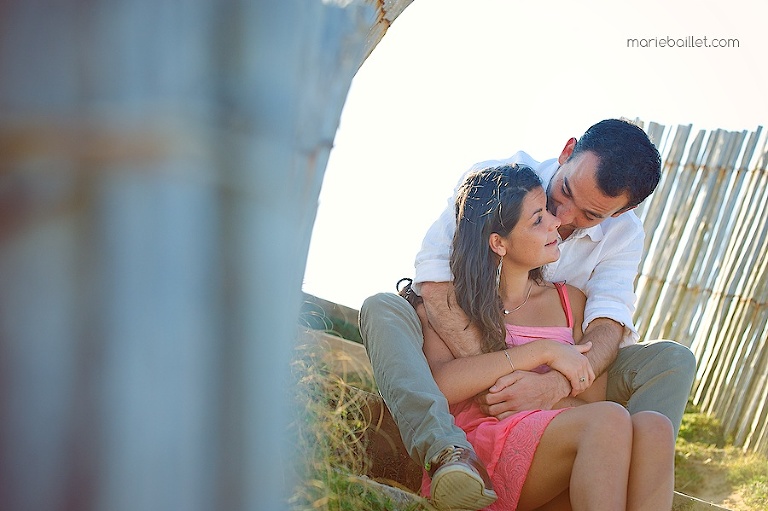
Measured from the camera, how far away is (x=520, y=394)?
2.31m

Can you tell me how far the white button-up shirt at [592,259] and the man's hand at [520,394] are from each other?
355mm

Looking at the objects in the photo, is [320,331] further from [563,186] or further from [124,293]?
[124,293]

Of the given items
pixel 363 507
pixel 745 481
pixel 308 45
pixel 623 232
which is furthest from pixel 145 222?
pixel 745 481

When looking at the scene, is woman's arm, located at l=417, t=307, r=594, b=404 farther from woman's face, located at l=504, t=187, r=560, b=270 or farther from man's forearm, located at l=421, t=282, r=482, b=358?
woman's face, located at l=504, t=187, r=560, b=270

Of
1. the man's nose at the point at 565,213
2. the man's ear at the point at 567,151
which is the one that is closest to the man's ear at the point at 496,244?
the man's nose at the point at 565,213

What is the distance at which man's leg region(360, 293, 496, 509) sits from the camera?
1.94 metres

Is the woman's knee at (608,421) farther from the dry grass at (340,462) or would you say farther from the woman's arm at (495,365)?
the dry grass at (340,462)

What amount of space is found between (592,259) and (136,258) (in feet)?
7.84

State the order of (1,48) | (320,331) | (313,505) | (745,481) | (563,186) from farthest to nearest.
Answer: (745,481), (320,331), (563,186), (313,505), (1,48)

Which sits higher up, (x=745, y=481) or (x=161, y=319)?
(x=161, y=319)

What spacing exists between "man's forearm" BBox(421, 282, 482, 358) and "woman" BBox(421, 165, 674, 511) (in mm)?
22

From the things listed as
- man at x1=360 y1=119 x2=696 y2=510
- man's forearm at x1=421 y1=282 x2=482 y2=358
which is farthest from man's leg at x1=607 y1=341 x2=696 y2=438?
man's forearm at x1=421 y1=282 x2=482 y2=358

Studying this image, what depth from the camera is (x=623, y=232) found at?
2830mm

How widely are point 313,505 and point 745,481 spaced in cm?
305
